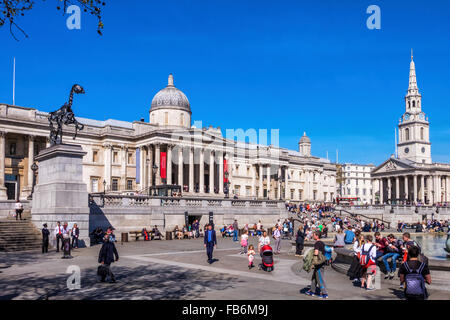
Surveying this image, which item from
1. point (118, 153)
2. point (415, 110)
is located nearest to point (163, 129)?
point (118, 153)

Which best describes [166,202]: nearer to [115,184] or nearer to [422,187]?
[115,184]

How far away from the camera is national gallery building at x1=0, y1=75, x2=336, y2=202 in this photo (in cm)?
5681

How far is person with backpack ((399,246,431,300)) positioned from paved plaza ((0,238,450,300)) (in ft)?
10.7

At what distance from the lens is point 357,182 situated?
155125 mm

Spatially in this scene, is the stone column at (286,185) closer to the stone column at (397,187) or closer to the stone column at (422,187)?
the stone column at (422,187)

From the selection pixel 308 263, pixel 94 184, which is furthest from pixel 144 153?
pixel 308 263

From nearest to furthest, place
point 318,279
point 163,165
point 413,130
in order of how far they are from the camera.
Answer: point 318,279 → point 163,165 → point 413,130

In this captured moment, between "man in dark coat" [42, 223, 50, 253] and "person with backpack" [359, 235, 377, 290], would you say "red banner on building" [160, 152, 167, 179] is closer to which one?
"man in dark coat" [42, 223, 50, 253]

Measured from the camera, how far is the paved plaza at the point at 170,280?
12.1 meters

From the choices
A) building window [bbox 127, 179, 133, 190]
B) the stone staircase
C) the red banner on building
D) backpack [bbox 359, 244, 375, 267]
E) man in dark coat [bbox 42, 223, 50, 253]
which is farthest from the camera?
building window [bbox 127, 179, 133, 190]

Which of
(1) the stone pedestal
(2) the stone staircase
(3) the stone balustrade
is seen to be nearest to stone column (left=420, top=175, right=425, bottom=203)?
(3) the stone balustrade

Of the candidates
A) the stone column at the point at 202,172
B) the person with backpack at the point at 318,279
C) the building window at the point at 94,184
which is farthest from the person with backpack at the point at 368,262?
the building window at the point at 94,184

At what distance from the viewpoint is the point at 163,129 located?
64.8 meters

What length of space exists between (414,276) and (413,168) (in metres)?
119
